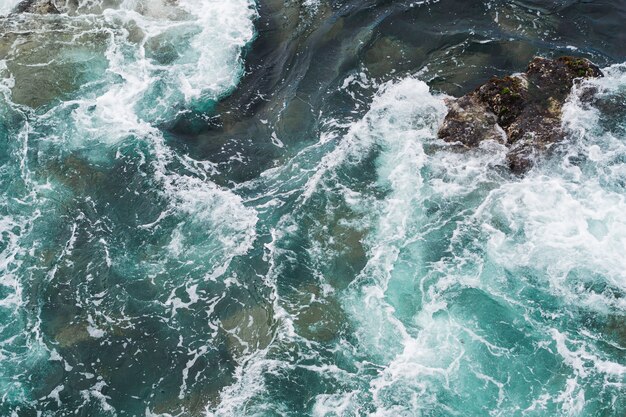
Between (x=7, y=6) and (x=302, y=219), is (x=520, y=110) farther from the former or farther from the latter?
(x=7, y=6)

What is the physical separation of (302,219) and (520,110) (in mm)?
11362

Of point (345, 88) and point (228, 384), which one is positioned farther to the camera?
point (345, 88)

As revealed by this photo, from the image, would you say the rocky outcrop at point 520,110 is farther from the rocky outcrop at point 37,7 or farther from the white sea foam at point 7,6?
the white sea foam at point 7,6

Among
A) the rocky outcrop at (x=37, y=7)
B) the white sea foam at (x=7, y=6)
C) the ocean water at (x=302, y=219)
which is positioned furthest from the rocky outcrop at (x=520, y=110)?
the white sea foam at (x=7, y=6)

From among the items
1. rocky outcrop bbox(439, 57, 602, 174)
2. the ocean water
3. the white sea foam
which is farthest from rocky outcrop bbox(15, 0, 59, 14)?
rocky outcrop bbox(439, 57, 602, 174)

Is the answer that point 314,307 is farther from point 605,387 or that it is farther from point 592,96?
point 592,96

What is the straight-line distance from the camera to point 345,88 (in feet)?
94.7

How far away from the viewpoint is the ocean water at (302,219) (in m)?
20.8

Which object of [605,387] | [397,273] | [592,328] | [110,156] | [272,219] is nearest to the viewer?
[605,387]

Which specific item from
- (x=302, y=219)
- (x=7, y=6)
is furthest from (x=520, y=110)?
(x=7, y=6)

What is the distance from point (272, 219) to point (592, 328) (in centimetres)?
1304

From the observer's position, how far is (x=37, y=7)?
32781 mm

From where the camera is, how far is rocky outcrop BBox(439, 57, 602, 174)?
85.0 feet

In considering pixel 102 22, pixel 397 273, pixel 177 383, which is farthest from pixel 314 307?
pixel 102 22
